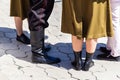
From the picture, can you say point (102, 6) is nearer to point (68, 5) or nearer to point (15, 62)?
point (68, 5)

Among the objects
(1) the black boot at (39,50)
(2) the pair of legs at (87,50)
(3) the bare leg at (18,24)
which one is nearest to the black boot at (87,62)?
(2) the pair of legs at (87,50)

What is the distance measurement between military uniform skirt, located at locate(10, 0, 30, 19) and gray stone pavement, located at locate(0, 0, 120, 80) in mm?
490

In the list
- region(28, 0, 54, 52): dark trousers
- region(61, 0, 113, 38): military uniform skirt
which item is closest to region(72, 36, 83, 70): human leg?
region(61, 0, 113, 38): military uniform skirt

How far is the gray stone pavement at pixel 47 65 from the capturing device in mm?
3962

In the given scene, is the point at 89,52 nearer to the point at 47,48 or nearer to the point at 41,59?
the point at 41,59

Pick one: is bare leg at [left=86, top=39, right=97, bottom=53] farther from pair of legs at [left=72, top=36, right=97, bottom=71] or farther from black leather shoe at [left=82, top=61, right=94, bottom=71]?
black leather shoe at [left=82, top=61, right=94, bottom=71]

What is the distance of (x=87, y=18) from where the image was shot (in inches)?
149

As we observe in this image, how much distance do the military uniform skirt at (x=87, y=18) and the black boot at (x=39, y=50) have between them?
0.40 meters

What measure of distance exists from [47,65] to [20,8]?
2.79 feet

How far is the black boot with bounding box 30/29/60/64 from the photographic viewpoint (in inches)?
162

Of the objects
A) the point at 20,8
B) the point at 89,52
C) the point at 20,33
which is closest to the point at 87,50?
the point at 89,52

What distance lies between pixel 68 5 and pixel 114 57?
1.08 meters

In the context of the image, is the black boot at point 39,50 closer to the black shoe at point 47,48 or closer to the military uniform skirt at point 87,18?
the black shoe at point 47,48

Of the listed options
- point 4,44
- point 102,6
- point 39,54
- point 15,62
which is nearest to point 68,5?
point 102,6
